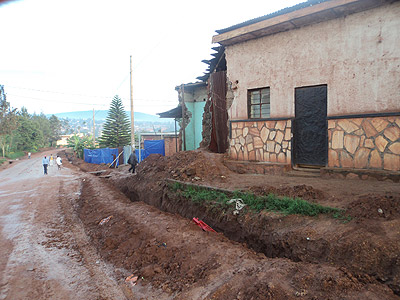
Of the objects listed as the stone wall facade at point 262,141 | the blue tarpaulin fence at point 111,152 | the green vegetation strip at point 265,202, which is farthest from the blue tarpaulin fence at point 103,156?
the green vegetation strip at point 265,202

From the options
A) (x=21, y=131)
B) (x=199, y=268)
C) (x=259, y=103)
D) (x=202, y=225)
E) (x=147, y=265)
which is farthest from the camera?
(x=21, y=131)

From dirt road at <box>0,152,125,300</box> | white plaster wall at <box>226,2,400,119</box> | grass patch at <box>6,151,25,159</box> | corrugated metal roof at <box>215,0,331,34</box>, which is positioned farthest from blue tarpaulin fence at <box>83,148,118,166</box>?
grass patch at <box>6,151,25,159</box>

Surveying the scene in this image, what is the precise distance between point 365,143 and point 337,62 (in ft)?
7.19

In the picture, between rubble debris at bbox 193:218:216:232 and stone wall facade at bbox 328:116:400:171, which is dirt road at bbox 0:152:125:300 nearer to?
rubble debris at bbox 193:218:216:232

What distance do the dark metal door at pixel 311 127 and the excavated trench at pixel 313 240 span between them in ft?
10.8

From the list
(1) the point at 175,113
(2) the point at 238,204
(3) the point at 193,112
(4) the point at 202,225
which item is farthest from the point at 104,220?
(1) the point at 175,113

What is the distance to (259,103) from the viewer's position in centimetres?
888

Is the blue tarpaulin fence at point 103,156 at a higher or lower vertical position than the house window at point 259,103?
lower

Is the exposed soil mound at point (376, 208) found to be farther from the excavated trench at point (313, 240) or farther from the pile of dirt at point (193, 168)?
the pile of dirt at point (193, 168)

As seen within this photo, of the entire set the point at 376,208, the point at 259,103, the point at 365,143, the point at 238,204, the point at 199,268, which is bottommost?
the point at 199,268

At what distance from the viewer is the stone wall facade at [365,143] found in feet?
20.7

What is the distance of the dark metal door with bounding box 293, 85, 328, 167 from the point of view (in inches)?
296

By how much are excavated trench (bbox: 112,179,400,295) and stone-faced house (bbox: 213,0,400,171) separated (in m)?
3.16

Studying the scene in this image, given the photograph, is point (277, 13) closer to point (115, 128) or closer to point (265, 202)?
point (265, 202)
